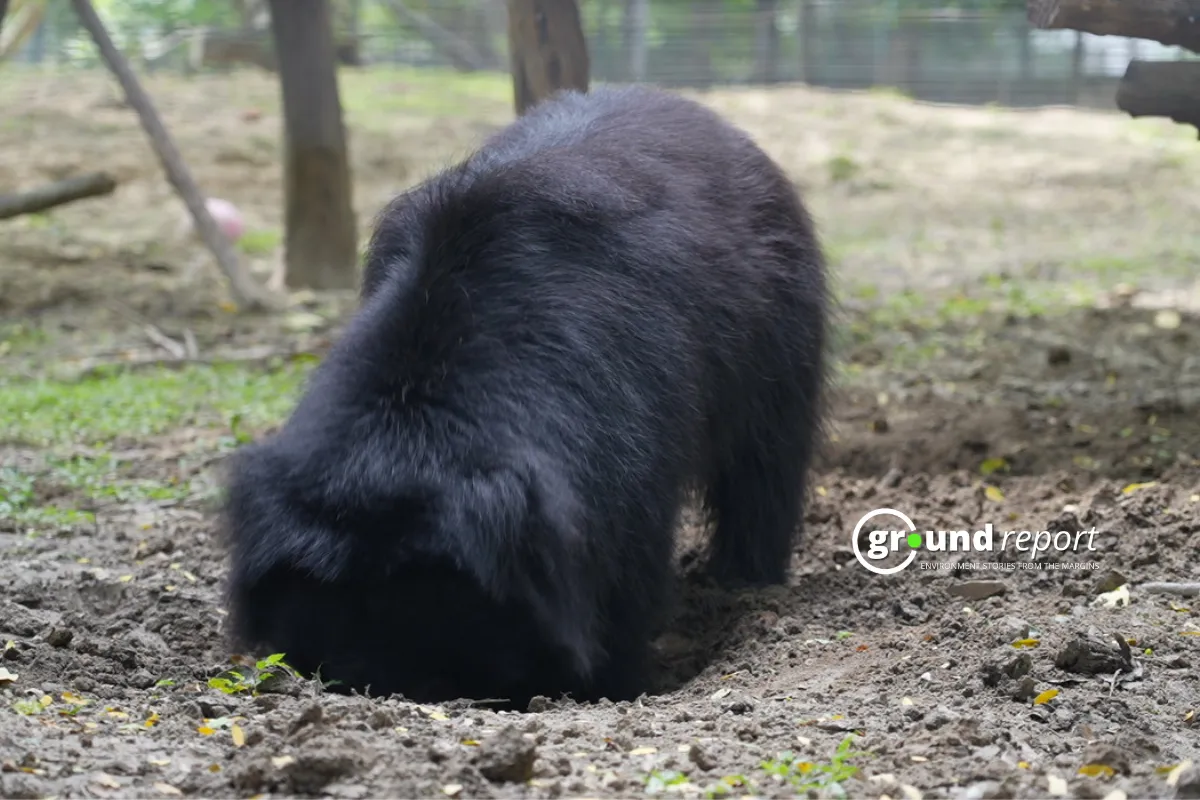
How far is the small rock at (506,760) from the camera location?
8.86 feet

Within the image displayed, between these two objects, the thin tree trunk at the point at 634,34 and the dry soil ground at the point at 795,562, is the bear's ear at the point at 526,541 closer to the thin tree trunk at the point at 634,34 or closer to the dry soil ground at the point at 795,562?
the dry soil ground at the point at 795,562

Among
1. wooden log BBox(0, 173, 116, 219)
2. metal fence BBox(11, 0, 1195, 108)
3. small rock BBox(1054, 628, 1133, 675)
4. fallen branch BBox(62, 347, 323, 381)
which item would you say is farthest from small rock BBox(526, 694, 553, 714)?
metal fence BBox(11, 0, 1195, 108)

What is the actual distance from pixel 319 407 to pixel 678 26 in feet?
58.6

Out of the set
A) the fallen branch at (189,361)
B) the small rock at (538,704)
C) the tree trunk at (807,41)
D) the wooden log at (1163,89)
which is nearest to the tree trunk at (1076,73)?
the tree trunk at (807,41)

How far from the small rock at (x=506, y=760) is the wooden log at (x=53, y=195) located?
674cm

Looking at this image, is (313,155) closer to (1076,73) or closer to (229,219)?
(229,219)

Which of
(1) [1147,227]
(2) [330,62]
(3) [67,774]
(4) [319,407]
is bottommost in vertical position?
(1) [1147,227]

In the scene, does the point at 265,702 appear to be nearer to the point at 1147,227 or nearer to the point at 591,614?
the point at 591,614

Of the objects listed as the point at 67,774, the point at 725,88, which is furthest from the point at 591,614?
the point at 725,88

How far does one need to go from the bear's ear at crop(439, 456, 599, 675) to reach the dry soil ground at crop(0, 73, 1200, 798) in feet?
0.82

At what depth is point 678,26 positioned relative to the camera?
67.7ft

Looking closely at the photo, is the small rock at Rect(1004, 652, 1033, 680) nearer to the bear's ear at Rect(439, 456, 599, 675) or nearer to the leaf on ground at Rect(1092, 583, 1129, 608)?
the leaf on ground at Rect(1092, 583, 1129, 608)

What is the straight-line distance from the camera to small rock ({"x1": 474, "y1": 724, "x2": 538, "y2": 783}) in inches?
106

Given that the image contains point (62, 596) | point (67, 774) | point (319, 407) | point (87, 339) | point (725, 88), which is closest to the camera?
point (67, 774)
